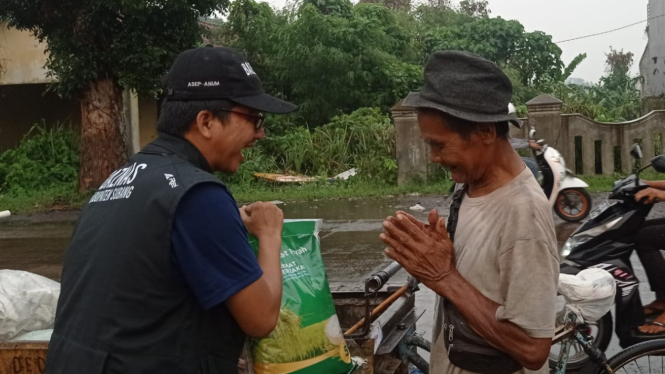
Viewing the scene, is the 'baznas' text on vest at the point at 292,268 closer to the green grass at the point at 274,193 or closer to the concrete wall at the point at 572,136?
the green grass at the point at 274,193

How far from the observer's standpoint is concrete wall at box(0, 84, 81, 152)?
2020 cm

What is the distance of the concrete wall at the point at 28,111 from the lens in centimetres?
2020

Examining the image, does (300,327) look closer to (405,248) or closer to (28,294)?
(405,248)

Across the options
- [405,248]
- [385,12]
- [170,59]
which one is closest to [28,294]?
[405,248]

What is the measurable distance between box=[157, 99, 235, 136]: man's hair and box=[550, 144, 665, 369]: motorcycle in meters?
3.18

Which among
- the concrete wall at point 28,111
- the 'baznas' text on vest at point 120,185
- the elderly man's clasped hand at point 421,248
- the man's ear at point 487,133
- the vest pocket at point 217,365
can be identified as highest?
the concrete wall at point 28,111

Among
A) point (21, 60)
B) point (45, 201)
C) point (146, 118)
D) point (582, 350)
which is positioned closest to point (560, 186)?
point (582, 350)

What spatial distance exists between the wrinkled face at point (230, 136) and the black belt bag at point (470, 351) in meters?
0.75

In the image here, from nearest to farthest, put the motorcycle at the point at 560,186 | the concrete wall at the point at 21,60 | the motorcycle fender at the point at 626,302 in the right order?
1. the motorcycle fender at the point at 626,302
2. the motorcycle at the point at 560,186
3. the concrete wall at the point at 21,60

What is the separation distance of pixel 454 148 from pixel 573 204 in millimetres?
7985

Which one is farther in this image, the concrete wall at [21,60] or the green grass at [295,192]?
the concrete wall at [21,60]

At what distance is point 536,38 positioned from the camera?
23.3 meters

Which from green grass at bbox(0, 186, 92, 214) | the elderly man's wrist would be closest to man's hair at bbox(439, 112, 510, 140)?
the elderly man's wrist

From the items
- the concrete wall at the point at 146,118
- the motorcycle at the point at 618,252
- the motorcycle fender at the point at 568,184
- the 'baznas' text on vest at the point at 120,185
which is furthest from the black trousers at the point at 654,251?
the concrete wall at the point at 146,118
